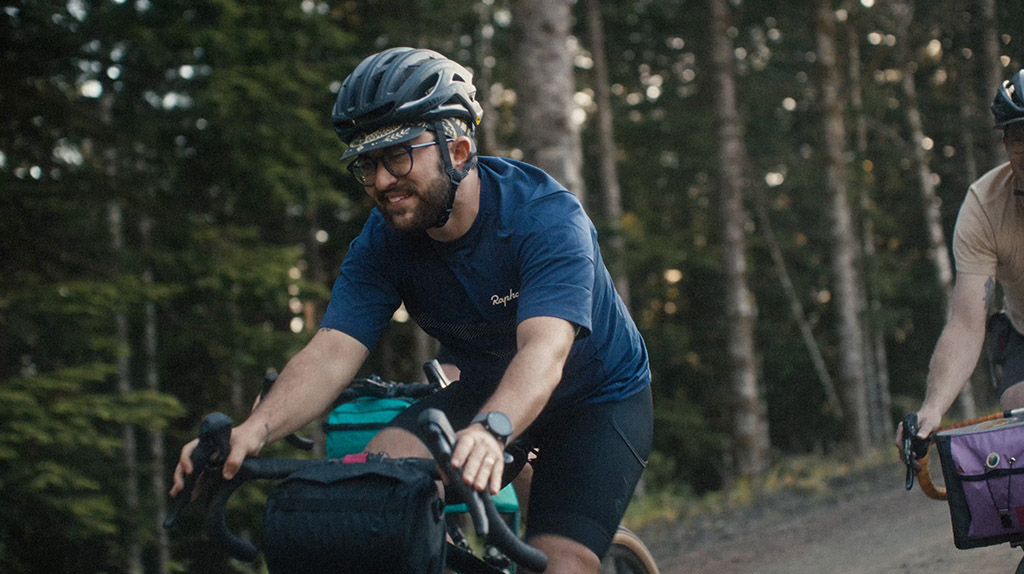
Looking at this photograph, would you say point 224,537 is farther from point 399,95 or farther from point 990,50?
point 990,50

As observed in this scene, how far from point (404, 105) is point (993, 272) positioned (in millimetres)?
2519

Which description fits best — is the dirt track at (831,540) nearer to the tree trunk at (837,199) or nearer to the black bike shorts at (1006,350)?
the black bike shorts at (1006,350)

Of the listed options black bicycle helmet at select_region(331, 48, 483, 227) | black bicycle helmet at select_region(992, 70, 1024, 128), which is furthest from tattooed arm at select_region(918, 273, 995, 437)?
black bicycle helmet at select_region(331, 48, 483, 227)

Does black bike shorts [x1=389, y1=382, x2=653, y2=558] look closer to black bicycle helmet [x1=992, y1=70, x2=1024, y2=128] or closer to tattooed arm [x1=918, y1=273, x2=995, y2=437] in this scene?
tattooed arm [x1=918, y1=273, x2=995, y2=437]

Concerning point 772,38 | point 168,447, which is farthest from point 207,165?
point 772,38

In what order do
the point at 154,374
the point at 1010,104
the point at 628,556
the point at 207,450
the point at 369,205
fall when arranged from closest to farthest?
1. the point at 207,450
2. the point at 1010,104
3. the point at 628,556
4. the point at 154,374
5. the point at 369,205

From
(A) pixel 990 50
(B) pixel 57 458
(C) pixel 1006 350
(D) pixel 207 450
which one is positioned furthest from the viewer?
(A) pixel 990 50

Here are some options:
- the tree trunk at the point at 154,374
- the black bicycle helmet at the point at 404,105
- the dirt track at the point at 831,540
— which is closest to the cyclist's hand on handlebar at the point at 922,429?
the black bicycle helmet at the point at 404,105

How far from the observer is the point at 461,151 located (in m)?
3.40

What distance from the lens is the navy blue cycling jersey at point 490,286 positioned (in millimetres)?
3459

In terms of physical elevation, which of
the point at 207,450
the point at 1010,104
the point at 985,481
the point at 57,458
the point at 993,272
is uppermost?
the point at 1010,104

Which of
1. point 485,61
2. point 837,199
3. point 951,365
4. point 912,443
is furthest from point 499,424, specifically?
point 837,199

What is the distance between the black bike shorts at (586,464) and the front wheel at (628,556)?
1.12m

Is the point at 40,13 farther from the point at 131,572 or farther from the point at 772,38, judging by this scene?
the point at 772,38
